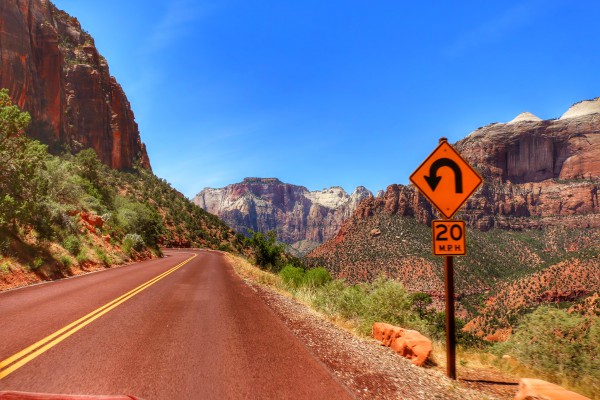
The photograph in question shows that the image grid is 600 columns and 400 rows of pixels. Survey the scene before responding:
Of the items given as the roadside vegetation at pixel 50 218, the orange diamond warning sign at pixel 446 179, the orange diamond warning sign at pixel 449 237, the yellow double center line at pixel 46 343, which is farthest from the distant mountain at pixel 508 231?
the roadside vegetation at pixel 50 218

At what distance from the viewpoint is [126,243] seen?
30.6 metres

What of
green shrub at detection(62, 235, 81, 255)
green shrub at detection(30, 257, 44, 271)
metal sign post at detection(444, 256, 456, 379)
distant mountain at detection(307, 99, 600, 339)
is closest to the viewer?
metal sign post at detection(444, 256, 456, 379)

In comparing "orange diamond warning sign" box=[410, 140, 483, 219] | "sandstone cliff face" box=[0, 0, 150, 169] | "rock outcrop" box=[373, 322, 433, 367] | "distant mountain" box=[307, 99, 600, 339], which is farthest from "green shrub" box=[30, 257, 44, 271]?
"sandstone cliff face" box=[0, 0, 150, 169]

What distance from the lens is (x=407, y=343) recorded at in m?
6.32

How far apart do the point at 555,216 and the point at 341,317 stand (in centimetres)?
14628

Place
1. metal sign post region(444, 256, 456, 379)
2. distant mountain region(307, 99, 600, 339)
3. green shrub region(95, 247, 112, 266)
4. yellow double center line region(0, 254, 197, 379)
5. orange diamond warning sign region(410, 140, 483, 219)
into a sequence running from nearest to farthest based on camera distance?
yellow double center line region(0, 254, 197, 379), metal sign post region(444, 256, 456, 379), orange diamond warning sign region(410, 140, 483, 219), green shrub region(95, 247, 112, 266), distant mountain region(307, 99, 600, 339)

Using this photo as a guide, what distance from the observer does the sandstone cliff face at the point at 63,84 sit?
59.9 metres

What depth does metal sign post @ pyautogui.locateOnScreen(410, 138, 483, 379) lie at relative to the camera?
208 inches

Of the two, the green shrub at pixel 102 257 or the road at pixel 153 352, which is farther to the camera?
the green shrub at pixel 102 257

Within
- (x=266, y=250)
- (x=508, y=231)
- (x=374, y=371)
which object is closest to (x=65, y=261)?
(x=374, y=371)

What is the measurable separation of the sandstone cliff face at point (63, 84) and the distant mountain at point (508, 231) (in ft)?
212

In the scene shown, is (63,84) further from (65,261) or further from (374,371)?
(374,371)

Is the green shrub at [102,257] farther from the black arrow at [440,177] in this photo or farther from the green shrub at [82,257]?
the black arrow at [440,177]

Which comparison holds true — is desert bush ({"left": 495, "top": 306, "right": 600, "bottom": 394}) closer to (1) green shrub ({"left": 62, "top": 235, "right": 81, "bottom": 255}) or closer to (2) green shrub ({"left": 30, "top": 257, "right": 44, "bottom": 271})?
(2) green shrub ({"left": 30, "top": 257, "right": 44, "bottom": 271})
